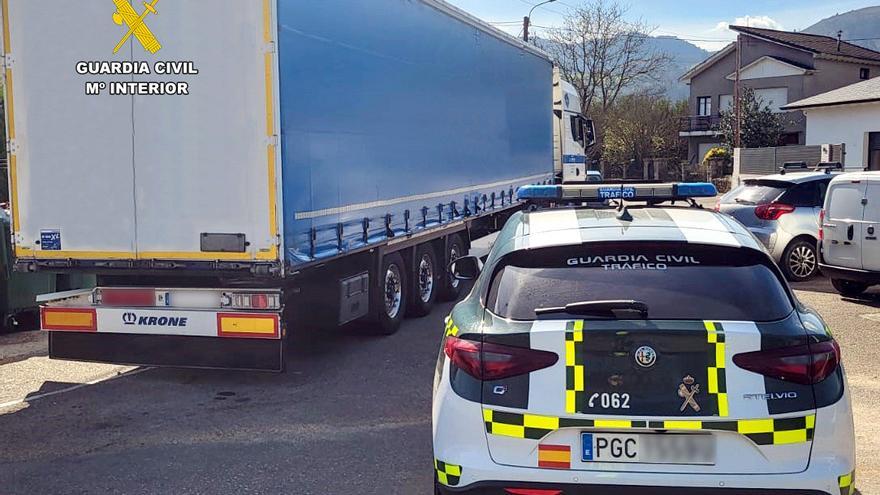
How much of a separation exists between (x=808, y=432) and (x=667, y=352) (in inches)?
23.8

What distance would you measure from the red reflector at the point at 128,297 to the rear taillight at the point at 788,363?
516cm

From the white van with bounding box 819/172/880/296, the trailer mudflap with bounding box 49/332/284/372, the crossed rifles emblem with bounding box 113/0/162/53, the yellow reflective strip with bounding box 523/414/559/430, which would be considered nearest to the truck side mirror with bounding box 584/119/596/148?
the white van with bounding box 819/172/880/296

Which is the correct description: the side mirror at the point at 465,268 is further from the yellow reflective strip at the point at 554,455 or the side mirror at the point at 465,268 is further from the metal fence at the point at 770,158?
the metal fence at the point at 770,158

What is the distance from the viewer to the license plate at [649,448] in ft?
11.3

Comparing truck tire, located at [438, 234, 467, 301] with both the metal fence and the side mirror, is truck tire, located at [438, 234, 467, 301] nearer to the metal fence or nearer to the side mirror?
the side mirror

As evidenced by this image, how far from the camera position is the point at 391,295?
385 inches

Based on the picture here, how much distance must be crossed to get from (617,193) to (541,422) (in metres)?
2.55

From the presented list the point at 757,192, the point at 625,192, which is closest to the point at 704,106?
the point at 757,192

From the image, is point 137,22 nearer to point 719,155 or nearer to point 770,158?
point 770,158

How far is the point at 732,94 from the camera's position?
61.6 m

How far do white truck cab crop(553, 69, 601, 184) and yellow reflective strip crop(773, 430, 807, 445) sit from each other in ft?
50.1

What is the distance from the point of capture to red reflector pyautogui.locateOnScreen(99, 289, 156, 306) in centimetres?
A: 730

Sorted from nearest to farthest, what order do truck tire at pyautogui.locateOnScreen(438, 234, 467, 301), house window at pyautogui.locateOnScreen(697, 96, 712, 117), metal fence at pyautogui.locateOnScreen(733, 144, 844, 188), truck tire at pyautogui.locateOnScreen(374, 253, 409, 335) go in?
truck tire at pyautogui.locateOnScreen(374, 253, 409, 335), truck tire at pyautogui.locateOnScreen(438, 234, 467, 301), metal fence at pyautogui.locateOnScreen(733, 144, 844, 188), house window at pyautogui.locateOnScreen(697, 96, 712, 117)

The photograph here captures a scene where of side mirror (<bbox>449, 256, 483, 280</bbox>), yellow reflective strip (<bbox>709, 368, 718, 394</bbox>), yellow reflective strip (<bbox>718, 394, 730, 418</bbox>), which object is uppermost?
side mirror (<bbox>449, 256, 483, 280</bbox>)
